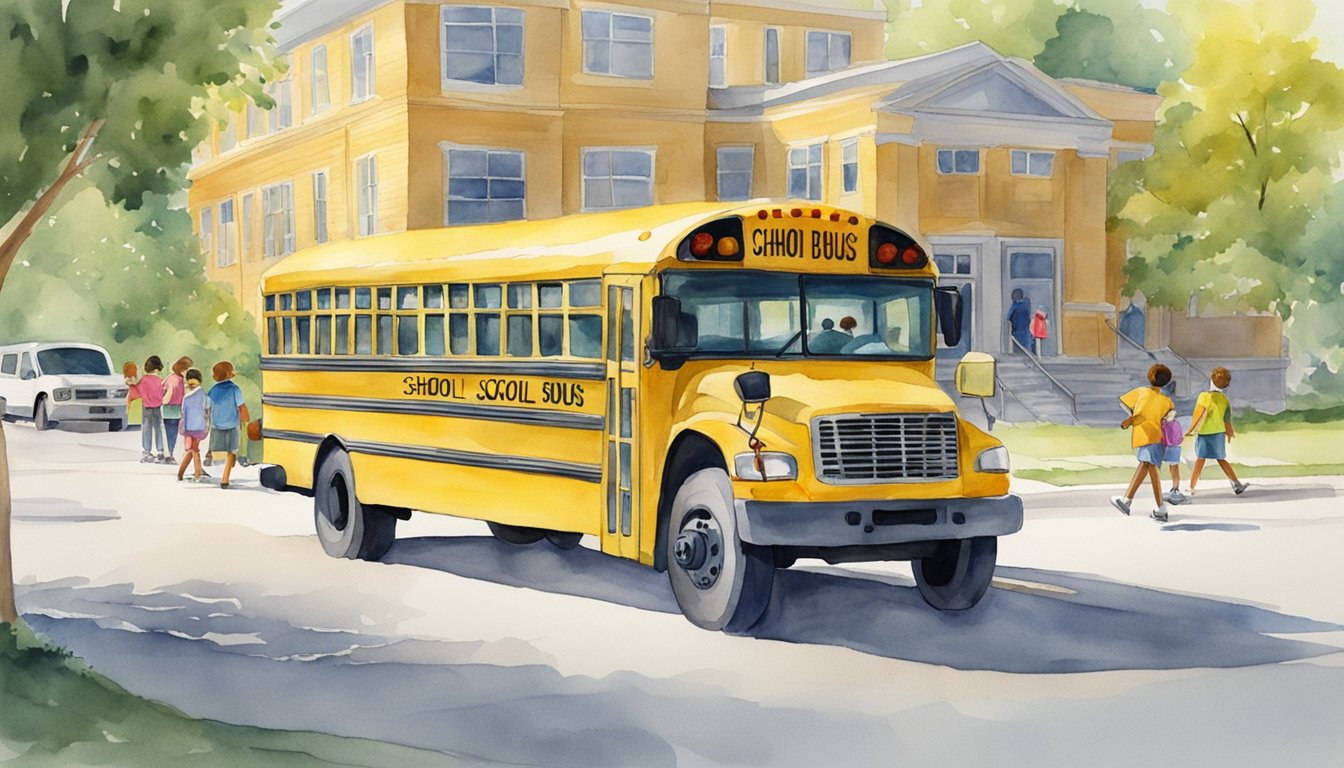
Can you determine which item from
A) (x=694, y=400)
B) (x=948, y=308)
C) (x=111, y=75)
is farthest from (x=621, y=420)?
(x=111, y=75)

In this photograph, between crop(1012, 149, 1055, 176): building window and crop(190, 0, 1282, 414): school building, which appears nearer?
crop(190, 0, 1282, 414): school building

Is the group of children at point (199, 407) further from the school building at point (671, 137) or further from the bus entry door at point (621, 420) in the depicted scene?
the school building at point (671, 137)

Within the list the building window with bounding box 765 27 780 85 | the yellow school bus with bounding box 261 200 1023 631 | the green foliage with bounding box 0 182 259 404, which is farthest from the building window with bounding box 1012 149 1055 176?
the yellow school bus with bounding box 261 200 1023 631

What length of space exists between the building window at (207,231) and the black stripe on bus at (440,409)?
30.6m

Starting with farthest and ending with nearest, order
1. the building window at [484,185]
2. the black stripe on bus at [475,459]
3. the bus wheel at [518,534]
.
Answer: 1. the building window at [484,185]
2. the bus wheel at [518,534]
3. the black stripe on bus at [475,459]

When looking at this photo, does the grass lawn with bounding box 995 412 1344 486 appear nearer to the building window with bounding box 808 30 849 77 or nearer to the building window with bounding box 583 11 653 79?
the building window with bounding box 583 11 653 79

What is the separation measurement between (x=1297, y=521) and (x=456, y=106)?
20618 millimetres

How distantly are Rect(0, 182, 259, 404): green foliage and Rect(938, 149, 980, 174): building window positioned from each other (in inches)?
593

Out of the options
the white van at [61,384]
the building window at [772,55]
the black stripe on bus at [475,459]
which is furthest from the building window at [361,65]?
the black stripe on bus at [475,459]

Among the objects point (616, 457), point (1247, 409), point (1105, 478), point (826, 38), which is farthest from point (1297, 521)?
point (826, 38)

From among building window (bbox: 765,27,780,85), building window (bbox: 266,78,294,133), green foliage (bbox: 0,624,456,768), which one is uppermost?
building window (bbox: 765,27,780,85)

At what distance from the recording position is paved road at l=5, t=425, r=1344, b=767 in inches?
306

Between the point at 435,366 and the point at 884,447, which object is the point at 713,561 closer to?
the point at 884,447

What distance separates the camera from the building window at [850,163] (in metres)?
35.6
